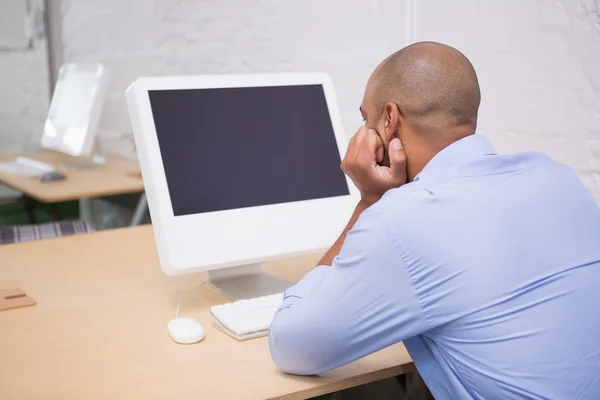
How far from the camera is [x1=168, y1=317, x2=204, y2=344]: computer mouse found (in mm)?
1273

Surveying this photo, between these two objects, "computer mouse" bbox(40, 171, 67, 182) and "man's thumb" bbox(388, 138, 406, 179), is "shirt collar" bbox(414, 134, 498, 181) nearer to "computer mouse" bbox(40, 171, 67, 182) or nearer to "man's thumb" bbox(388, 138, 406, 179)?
"man's thumb" bbox(388, 138, 406, 179)

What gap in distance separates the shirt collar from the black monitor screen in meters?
0.52

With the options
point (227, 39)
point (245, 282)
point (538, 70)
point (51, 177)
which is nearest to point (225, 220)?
point (245, 282)

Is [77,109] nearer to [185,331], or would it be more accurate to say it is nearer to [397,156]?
[185,331]

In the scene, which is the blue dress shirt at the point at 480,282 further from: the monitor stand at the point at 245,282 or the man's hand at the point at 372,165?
the monitor stand at the point at 245,282

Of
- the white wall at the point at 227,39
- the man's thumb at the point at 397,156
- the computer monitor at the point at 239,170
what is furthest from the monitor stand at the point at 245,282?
the white wall at the point at 227,39

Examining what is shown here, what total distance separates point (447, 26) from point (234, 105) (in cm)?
75

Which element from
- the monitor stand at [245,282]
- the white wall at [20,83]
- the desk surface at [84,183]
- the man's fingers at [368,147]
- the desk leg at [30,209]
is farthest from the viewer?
the white wall at [20,83]

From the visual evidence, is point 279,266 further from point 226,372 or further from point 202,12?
point 202,12

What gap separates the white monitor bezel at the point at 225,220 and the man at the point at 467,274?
0.37 metres

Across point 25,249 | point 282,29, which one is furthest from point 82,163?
point 25,249

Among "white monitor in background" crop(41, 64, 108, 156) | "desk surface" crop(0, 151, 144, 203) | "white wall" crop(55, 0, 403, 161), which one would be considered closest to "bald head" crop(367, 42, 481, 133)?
"white wall" crop(55, 0, 403, 161)

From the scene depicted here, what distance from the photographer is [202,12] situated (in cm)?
302

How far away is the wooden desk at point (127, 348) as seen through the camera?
1.10 m
